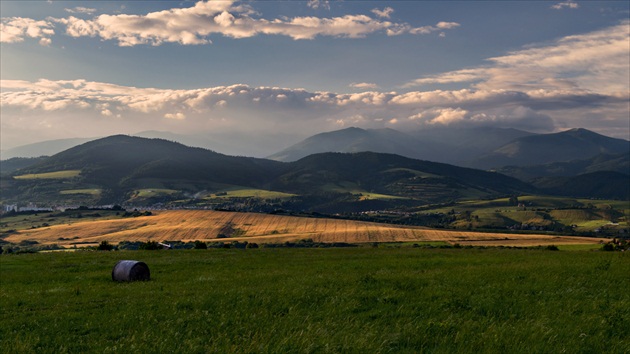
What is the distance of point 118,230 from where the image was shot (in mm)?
197250

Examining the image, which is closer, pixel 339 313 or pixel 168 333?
pixel 168 333

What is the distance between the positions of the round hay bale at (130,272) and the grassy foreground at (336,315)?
8.75 ft

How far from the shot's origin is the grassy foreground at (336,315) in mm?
11445

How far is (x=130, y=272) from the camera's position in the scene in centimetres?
3097

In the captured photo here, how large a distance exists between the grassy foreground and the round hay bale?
8.75 ft

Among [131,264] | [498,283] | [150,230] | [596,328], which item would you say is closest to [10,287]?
[131,264]

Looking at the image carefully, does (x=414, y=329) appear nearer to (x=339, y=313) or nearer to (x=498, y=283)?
(x=339, y=313)

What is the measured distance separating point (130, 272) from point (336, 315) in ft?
67.9

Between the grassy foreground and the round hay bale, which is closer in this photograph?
the grassy foreground

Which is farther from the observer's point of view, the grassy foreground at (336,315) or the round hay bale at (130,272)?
the round hay bale at (130,272)

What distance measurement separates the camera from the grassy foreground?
11.4 metres

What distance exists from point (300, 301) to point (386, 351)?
8.51 m

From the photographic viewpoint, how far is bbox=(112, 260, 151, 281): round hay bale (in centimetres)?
3092

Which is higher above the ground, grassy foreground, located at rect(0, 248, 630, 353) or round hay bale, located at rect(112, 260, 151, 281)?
grassy foreground, located at rect(0, 248, 630, 353)
